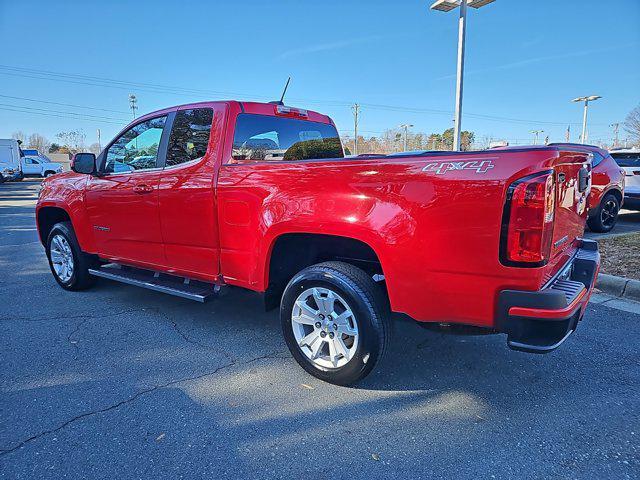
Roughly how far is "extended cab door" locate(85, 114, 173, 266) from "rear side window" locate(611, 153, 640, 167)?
1020cm

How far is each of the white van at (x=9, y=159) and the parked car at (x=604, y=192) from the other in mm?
31898

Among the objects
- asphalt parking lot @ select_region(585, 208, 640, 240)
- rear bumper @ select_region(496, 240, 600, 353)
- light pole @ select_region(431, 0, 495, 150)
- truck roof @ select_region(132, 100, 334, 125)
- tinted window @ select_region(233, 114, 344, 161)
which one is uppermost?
light pole @ select_region(431, 0, 495, 150)

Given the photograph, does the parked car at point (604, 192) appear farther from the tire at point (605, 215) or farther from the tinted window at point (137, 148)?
the tinted window at point (137, 148)

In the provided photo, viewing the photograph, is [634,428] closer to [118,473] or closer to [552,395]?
[552,395]

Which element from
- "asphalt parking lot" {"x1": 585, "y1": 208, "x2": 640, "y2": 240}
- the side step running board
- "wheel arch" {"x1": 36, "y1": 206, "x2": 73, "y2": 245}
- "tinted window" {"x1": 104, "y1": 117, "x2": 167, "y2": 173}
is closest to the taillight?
the side step running board

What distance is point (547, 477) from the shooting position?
205cm

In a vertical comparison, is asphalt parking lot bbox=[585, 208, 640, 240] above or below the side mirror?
below

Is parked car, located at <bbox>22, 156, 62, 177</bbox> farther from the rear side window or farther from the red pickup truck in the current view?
the rear side window

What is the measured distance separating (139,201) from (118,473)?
2.53 metres

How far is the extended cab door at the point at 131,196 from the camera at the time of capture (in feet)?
12.9

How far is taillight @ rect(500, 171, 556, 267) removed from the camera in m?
2.09

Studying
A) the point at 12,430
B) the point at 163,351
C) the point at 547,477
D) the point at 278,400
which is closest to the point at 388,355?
the point at 278,400

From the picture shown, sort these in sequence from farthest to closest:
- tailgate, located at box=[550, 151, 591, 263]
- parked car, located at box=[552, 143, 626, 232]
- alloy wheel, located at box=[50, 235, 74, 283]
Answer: parked car, located at box=[552, 143, 626, 232], alloy wheel, located at box=[50, 235, 74, 283], tailgate, located at box=[550, 151, 591, 263]

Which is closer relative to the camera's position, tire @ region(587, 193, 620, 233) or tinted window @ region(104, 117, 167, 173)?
tinted window @ region(104, 117, 167, 173)
